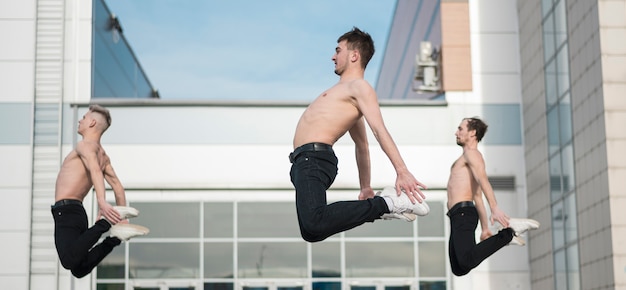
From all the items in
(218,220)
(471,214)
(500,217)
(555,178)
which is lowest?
(500,217)

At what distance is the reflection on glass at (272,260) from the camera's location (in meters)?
25.3

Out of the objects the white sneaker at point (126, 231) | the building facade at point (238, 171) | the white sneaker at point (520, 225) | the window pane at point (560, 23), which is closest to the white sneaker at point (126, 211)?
the white sneaker at point (126, 231)

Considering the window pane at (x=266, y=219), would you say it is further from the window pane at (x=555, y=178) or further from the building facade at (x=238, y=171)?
the window pane at (x=555, y=178)

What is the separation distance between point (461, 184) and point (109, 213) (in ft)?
14.1

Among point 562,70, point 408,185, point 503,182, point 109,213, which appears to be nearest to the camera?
point 408,185

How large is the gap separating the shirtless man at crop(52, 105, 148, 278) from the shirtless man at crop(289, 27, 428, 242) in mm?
3483

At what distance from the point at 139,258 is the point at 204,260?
4.67ft

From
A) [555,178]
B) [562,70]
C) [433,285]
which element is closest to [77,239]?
[562,70]

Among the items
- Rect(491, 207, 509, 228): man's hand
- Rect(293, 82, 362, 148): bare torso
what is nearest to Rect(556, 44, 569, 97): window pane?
Rect(491, 207, 509, 228): man's hand

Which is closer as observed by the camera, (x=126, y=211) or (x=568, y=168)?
(x=126, y=211)

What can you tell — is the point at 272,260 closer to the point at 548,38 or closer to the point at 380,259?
the point at 380,259

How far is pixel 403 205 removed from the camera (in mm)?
10492

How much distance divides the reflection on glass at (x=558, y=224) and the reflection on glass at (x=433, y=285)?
2.76 metres

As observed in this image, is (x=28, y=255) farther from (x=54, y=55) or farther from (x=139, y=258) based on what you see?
(x=54, y=55)
